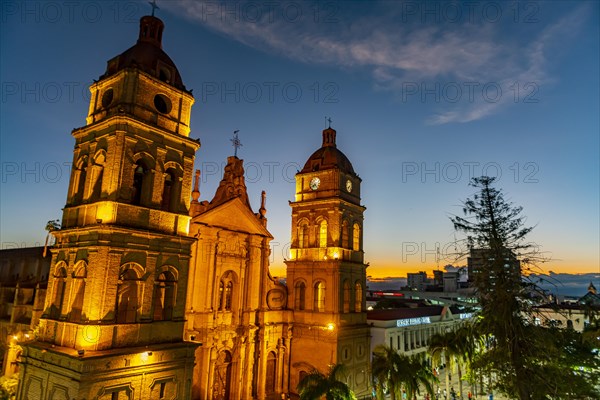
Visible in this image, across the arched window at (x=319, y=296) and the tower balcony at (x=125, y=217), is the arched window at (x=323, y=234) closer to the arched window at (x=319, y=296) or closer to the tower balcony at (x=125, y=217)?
the arched window at (x=319, y=296)

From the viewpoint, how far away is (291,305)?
35438 millimetres

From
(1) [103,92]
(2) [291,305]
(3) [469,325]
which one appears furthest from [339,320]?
(1) [103,92]

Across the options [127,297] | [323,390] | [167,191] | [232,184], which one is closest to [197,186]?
[232,184]

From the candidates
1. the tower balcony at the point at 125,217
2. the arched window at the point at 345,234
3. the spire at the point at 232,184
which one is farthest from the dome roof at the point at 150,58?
the arched window at the point at 345,234

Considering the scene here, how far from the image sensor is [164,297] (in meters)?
21.0

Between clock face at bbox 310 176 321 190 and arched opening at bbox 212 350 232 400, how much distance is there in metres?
15.8

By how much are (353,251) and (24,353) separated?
24.8 metres

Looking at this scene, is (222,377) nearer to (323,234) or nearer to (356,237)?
(323,234)

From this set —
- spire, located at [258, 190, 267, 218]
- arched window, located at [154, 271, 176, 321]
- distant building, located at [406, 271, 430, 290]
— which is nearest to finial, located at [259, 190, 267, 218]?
spire, located at [258, 190, 267, 218]

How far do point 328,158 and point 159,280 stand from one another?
67.3ft

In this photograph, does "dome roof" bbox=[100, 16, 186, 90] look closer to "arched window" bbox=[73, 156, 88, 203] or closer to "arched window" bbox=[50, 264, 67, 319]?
"arched window" bbox=[73, 156, 88, 203]

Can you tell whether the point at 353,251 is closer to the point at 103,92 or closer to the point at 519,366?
the point at 519,366

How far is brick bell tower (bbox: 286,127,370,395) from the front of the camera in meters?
33.4

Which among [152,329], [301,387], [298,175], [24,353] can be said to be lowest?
[301,387]
